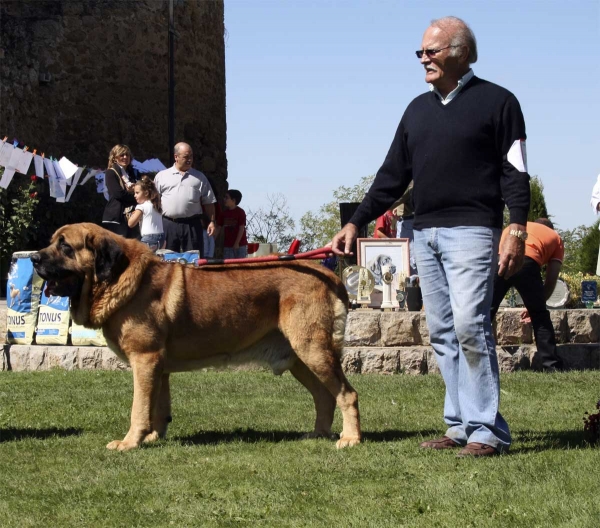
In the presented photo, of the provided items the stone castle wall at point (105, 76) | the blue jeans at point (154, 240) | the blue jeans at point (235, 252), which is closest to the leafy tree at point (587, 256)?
the stone castle wall at point (105, 76)

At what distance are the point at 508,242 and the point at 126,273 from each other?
7.89 feet

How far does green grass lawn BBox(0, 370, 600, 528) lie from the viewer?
14.5ft

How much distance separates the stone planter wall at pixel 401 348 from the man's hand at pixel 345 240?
4.33m

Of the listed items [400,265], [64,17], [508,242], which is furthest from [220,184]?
[508,242]

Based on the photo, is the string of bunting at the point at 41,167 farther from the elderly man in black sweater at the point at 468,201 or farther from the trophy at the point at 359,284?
the elderly man in black sweater at the point at 468,201

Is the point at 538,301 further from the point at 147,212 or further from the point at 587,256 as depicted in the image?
the point at 587,256

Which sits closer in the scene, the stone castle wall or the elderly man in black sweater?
the elderly man in black sweater

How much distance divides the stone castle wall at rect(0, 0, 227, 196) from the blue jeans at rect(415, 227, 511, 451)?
1507 centimetres

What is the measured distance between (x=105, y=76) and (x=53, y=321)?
12.2m

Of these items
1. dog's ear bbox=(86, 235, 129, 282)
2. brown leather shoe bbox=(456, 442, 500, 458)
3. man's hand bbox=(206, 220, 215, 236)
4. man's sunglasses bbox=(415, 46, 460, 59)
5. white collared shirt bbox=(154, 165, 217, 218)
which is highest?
man's sunglasses bbox=(415, 46, 460, 59)

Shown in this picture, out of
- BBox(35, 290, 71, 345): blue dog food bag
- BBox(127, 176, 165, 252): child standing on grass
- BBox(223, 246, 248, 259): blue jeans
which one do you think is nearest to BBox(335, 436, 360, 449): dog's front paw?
BBox(127, 176, 165, 252): child standing on grass

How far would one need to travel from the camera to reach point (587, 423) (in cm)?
602

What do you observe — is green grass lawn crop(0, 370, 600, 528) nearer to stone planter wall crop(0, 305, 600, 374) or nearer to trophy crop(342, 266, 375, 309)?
stone planter wall crop(0, 305, 600, 374)

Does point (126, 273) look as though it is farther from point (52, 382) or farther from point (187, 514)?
point (52, 382)
